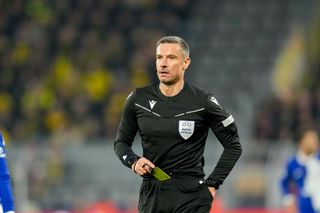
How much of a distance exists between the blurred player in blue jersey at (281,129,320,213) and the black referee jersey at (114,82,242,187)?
18.8 ft

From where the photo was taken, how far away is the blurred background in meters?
17.2

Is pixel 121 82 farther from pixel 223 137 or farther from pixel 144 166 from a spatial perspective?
pixel 144 166

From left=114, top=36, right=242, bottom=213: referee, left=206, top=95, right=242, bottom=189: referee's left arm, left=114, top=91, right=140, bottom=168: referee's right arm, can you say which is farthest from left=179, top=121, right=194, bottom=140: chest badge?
left=114, top=91, right=140, bottom=168: referee's right arm

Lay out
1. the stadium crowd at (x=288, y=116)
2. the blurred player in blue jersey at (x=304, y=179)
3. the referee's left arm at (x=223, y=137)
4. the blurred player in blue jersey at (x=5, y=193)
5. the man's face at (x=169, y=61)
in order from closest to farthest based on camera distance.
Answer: the blurred player in blue jersey at (x=5, y=193) → the man's face at (x=169, y=61) → the referee's left arm at (x=223, y=137) → the blurred player in blue jersey at (x=304, y=179) → the stadium crowd at (x=288, y=116)

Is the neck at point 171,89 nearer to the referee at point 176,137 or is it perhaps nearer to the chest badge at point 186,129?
the referee at point 176,137

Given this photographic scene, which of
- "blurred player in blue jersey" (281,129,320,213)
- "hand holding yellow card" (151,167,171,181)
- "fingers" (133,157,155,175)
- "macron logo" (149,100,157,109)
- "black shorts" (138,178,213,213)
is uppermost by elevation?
"macron logo" (149,100,157,109)

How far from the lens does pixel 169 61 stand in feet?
24.4

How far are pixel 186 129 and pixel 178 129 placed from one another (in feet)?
0.20

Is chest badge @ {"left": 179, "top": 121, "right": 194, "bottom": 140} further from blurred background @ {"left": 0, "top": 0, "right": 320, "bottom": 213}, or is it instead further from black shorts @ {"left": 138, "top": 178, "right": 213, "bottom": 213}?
blurred background @ {"left": 0, "top": 0, "right": 320, "bottom": 213}

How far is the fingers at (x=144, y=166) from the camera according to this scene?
7.31 meters

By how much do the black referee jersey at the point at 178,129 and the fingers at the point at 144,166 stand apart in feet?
0.48

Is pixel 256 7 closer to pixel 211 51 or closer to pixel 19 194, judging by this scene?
pixel 211 51

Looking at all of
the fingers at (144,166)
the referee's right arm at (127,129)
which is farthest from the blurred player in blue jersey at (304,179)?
the fingers at (144,166)

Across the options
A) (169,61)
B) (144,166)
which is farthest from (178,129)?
(169,61)
